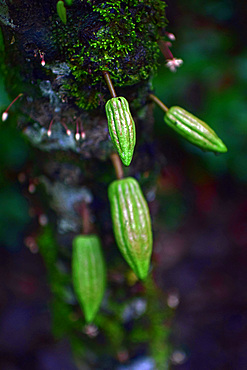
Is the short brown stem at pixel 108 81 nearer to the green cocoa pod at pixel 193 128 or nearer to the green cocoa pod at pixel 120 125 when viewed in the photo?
the green cocoa pod at pixel 120 125

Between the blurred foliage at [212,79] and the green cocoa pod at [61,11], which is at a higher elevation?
the green cocoa pod at [61,11]

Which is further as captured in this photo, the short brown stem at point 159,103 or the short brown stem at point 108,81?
the short brown stem at point 159,103

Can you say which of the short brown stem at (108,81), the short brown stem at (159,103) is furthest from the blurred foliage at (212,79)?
the short brown stem at (108,81)

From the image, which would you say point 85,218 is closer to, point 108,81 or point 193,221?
point 108,81

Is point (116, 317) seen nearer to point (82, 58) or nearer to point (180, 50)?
point (82, 58)

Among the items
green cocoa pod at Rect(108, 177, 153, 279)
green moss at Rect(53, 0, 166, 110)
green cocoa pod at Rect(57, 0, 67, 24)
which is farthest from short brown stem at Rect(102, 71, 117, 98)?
green cocoa pod at Rect(108, 177, 153, 279)

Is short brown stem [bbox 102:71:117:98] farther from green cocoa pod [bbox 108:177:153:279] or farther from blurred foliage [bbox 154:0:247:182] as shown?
blurred foliage [bbox 154:0:247:182]
